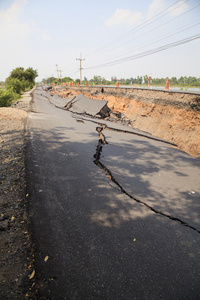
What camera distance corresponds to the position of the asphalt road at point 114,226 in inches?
66.0

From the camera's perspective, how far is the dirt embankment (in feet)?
19.9

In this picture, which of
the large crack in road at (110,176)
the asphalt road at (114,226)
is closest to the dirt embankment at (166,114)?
the asphalt road at (114,226)

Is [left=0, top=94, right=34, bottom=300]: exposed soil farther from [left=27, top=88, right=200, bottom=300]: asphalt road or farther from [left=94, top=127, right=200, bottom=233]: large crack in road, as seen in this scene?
[left=94, top=127, right=200, bottom=233]: large crack in road

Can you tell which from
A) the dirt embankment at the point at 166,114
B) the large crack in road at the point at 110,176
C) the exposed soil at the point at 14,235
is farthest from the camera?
the dirt embankment at the point at 166,114

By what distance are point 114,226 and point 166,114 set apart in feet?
21.0

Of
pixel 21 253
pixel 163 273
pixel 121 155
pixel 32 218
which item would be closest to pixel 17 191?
pixel 32 218

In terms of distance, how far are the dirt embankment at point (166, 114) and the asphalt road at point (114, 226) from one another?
5.83 ft

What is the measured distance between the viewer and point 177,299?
158 centimetres

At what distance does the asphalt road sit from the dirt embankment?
5.83 ft

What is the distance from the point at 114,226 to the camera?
2385mm

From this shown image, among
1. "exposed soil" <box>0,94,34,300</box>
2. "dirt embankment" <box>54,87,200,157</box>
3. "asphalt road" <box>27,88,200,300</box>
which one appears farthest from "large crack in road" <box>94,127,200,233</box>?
"dirt embankment" <box>54,87,200,157</box>

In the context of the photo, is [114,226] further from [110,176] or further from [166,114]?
[166,114]

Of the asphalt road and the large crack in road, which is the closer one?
the asphalt road

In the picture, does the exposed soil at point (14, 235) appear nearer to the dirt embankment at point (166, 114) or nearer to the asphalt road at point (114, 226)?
the asphalt road at point (114, 226)
